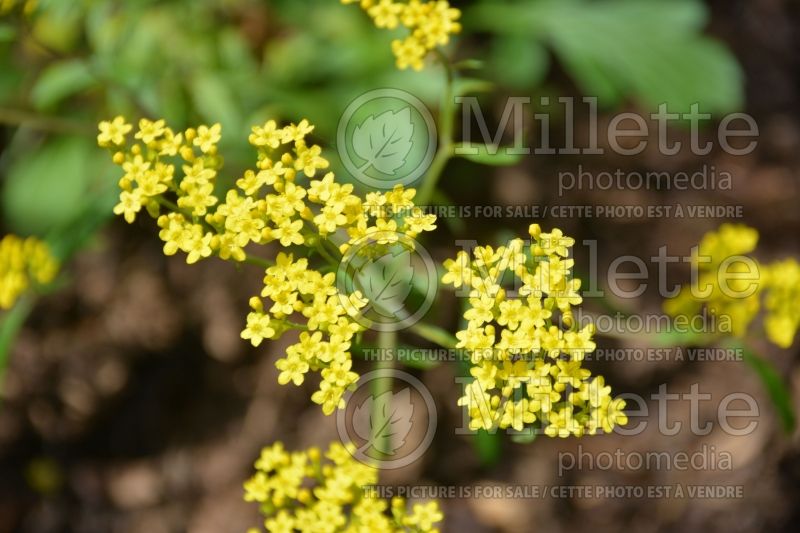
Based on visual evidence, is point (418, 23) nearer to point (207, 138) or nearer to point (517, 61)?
point (207, 138)

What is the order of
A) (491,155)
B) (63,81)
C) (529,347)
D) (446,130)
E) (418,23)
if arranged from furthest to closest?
(63,81)
(446,130)
(418,23)
(491,155)
(529,347)

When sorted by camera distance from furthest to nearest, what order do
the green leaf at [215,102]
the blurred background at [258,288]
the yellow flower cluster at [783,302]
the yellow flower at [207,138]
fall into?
the blurred background at [258,288] → the green leaf at [215,102] → the yellow flower cluster at [783,302] → the yellow flower at [207,138]

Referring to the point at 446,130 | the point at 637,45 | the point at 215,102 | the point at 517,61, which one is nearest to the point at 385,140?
the point at 215,102

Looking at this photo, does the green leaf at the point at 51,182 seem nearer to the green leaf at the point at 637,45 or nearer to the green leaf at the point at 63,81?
the green leaf at the point at 63,81

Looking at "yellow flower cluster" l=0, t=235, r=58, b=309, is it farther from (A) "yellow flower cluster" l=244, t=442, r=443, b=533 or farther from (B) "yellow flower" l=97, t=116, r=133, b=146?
(A) "yellow flower cluster" l=244, t=442, r=443, b=533

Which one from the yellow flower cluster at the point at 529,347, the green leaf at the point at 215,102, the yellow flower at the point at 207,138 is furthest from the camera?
the green leaf at the point at 215,102

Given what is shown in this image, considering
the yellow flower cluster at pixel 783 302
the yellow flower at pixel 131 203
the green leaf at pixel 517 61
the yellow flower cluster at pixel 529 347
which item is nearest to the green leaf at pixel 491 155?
the yellow flower cluster at pixel 529 347

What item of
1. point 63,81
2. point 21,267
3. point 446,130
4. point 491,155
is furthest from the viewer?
point 63,81

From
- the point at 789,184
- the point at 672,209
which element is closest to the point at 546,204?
the point at 672,209
